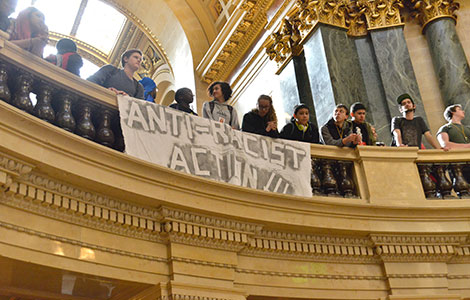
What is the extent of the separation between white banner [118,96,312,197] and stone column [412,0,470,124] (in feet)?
15.3

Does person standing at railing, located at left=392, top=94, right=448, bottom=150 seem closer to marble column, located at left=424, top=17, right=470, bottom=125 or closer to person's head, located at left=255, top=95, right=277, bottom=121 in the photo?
person's head, located at left=255, top=95, right=277, bottom=121

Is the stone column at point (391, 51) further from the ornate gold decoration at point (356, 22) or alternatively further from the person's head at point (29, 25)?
the person's head at point (29, 25)

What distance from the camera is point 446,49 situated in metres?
10.8

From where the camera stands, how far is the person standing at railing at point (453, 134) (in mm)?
7492

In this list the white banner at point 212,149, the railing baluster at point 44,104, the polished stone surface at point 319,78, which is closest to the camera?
the railing baluster at point 44,104

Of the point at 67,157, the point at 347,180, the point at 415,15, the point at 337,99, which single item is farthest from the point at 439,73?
the point at 67,157

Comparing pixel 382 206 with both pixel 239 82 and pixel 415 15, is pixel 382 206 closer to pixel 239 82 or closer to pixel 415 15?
pixel 415 15

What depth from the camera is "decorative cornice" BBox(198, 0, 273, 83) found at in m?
13.3

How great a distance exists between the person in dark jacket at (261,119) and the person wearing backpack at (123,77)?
126cm

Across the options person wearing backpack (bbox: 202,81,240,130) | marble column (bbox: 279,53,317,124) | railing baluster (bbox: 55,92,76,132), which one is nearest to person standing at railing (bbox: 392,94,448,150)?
person wearing backpack (bbox: 202,81,240,130)

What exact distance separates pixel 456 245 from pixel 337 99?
3.96 metres

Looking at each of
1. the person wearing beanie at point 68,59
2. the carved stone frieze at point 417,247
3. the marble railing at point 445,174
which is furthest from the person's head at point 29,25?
the marble railing at point 445,174

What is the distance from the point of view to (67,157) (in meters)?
4.88

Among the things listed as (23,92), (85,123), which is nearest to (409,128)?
(85,123)
